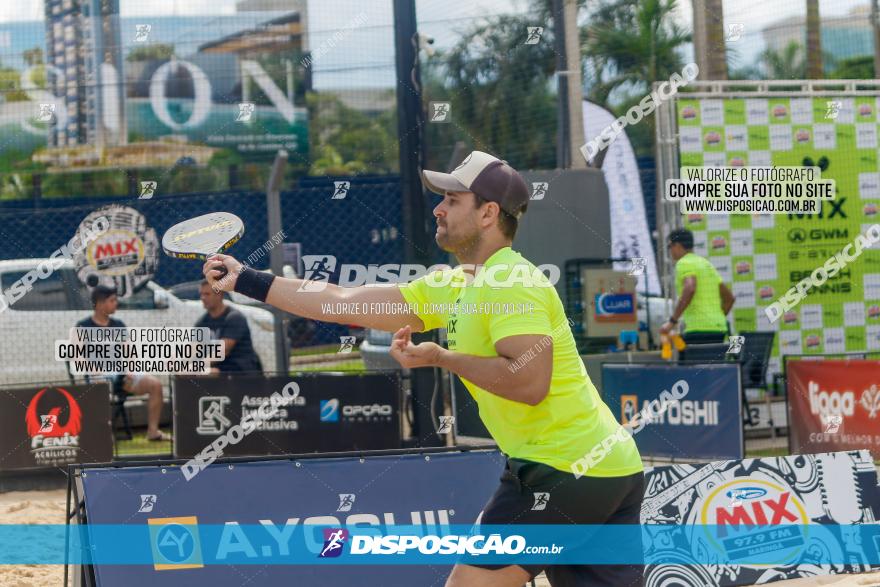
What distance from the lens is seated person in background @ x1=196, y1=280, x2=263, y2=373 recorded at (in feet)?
32.6

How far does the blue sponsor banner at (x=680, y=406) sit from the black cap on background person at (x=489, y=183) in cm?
617

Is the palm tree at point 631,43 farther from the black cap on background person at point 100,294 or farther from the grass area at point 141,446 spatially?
the grass area at point 141,446

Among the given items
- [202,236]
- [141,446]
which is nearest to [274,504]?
[202,236]

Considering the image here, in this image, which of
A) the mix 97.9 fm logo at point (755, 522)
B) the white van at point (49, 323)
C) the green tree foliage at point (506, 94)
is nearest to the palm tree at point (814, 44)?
the green tree foliage at point (506, 94)

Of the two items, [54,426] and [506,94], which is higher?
[506,94]

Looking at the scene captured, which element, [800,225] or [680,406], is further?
[800,225]

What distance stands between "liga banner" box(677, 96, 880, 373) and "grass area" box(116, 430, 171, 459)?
17.2 feet

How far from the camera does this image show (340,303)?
12.1 ft

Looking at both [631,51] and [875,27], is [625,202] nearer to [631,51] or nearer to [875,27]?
[875,27]

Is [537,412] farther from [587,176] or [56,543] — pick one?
[587,176]

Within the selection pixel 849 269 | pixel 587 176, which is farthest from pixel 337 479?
pixel 849 269

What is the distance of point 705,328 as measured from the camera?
34.8ft

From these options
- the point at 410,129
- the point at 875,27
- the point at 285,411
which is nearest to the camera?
the point at 410,129

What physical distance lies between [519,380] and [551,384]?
7.2 inches
